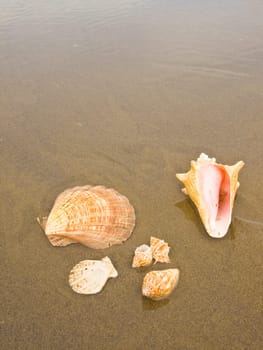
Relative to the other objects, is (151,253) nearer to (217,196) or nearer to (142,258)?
(142,258)

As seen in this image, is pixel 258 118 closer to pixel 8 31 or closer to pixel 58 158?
pixel 58 158

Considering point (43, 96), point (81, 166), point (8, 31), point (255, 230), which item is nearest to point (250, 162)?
point (255, 230)

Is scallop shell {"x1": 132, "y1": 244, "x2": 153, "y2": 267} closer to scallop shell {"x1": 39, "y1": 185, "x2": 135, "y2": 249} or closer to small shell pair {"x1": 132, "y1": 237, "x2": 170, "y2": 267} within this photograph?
small shell pair {"x1": 132, "y1": 237, "x2": 170, "y2": 267}

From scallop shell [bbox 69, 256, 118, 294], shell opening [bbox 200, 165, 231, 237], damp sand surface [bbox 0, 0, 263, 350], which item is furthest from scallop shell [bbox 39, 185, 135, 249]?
shell opening [bbox 200, 165, 231, 237]

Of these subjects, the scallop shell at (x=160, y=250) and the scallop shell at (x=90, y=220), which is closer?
the scallop shell at (x=160, y=250)

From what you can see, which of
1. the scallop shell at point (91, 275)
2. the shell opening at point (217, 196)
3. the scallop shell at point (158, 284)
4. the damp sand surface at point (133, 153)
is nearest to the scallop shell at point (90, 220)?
the damp sand surface at point (133, 153)

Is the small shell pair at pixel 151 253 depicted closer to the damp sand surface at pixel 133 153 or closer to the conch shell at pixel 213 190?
the damp sand surface at pixel 133 153

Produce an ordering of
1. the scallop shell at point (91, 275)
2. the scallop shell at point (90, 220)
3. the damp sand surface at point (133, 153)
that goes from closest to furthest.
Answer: the damp sand surface at point (133, 153) → the scallop shell at point (91, 275) → the scallop shell at point (90, 220)
